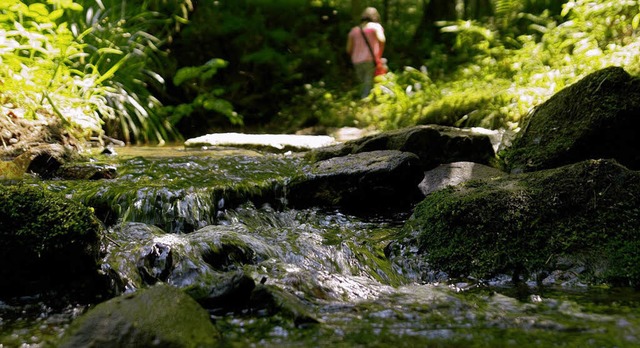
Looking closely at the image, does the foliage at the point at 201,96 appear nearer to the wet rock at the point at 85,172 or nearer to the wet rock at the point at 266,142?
the wet rock at the point at 266,142

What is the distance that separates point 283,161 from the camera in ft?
19.4

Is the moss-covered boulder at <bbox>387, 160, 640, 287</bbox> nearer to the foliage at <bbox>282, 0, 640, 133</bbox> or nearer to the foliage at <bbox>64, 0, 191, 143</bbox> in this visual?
the foliage at <bbox>282, 0, 640, 133</bbox>

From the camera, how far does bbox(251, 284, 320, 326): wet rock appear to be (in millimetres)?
2434

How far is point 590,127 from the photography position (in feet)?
14.0

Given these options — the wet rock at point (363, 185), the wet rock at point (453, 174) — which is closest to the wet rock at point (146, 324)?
the wet rock at point (363, 185)

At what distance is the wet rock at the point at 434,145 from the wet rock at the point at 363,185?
1.52 feet

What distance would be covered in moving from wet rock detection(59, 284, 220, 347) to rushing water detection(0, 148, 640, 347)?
162mm

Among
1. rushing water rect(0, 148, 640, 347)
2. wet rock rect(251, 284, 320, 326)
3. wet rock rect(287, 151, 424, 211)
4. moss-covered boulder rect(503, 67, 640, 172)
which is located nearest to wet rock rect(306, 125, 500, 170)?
wet rock rect(287, 151, 424, 211)

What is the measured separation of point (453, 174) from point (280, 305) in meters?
2.80

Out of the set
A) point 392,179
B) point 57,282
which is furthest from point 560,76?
point 57,282

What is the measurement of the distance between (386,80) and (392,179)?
521 cm

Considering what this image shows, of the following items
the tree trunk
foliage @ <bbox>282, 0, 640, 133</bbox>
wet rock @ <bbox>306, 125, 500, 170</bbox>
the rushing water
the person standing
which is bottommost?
the rushing water

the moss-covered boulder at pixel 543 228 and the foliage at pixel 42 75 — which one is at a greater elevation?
the foliage at pixel 42 75

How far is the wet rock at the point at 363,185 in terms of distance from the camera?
468cm
